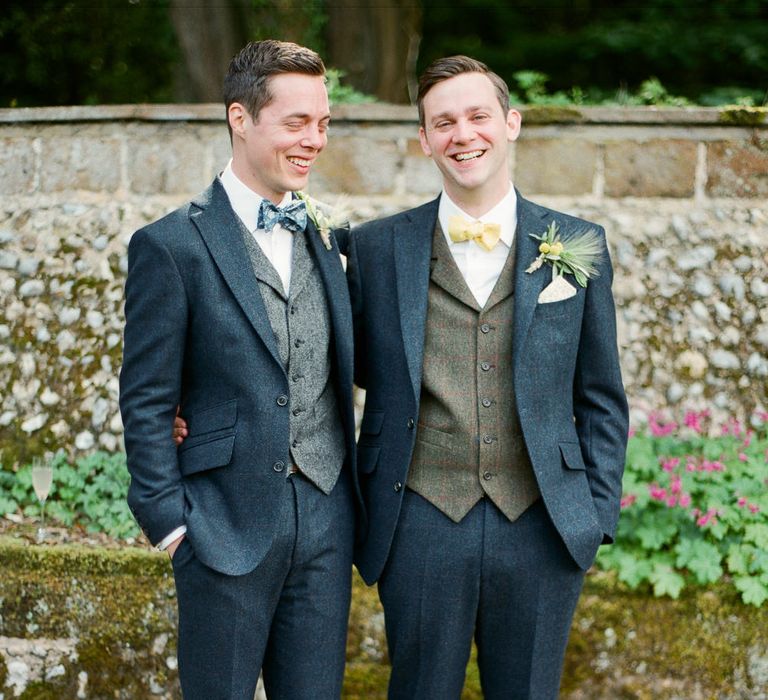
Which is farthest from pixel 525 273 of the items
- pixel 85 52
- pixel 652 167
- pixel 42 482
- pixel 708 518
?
pixel 85 52

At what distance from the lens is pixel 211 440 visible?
2395 millimetres

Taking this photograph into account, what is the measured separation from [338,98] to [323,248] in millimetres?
2588

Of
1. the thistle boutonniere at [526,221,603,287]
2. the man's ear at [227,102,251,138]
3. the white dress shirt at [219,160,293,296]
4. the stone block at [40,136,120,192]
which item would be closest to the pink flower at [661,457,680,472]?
the thistle boutonniere at [526,221,603,287]

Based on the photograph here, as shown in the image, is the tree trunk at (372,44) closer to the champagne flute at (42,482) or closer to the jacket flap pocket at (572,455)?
the champagne flute at (42,482)

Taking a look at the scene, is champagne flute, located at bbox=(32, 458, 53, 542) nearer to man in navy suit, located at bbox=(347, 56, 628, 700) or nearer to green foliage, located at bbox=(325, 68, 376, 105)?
man in navy suit, located at bbox=(347, 56, 628, 700)

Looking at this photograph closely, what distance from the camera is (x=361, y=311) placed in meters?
2.72

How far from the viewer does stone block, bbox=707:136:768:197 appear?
14.8 feet

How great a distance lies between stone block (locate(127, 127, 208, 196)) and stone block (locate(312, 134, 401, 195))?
0.59 m

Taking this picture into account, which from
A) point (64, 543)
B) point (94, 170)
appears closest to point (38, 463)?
point (64, 543)

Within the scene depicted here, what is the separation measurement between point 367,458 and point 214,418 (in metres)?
0.45

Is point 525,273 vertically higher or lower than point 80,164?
lower

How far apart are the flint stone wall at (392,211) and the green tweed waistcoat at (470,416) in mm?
1944

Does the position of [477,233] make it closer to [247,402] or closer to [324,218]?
[324,218]

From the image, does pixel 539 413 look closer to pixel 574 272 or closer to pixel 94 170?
pixel 574 272
